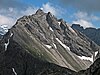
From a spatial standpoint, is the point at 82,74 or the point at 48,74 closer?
the point at 82,74

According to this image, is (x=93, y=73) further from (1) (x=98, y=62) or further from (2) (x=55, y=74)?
(2) (x=55, y=74)

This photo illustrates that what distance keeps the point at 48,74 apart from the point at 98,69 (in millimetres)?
79718

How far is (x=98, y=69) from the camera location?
10469 centimetres

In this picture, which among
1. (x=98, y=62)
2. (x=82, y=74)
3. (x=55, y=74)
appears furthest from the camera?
(x=55, y=74)

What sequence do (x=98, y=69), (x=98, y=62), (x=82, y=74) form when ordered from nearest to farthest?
(x=98, y=69)
(x=98, y=62)
(x=82, y=74)

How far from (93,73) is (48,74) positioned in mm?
76043

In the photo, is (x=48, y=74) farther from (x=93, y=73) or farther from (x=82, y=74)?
(x=93, y=73)

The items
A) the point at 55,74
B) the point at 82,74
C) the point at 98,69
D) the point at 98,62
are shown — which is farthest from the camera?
the point at 55,74

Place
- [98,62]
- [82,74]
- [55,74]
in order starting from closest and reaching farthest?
[98,62], [82,74], [55,74]

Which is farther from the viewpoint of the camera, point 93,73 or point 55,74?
point 55,74

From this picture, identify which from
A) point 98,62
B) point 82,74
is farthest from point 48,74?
point 98,62

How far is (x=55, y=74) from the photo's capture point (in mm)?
181500

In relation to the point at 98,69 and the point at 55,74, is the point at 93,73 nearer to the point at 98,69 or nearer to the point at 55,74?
the point at 98,69

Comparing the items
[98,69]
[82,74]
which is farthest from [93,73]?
[82,74]
